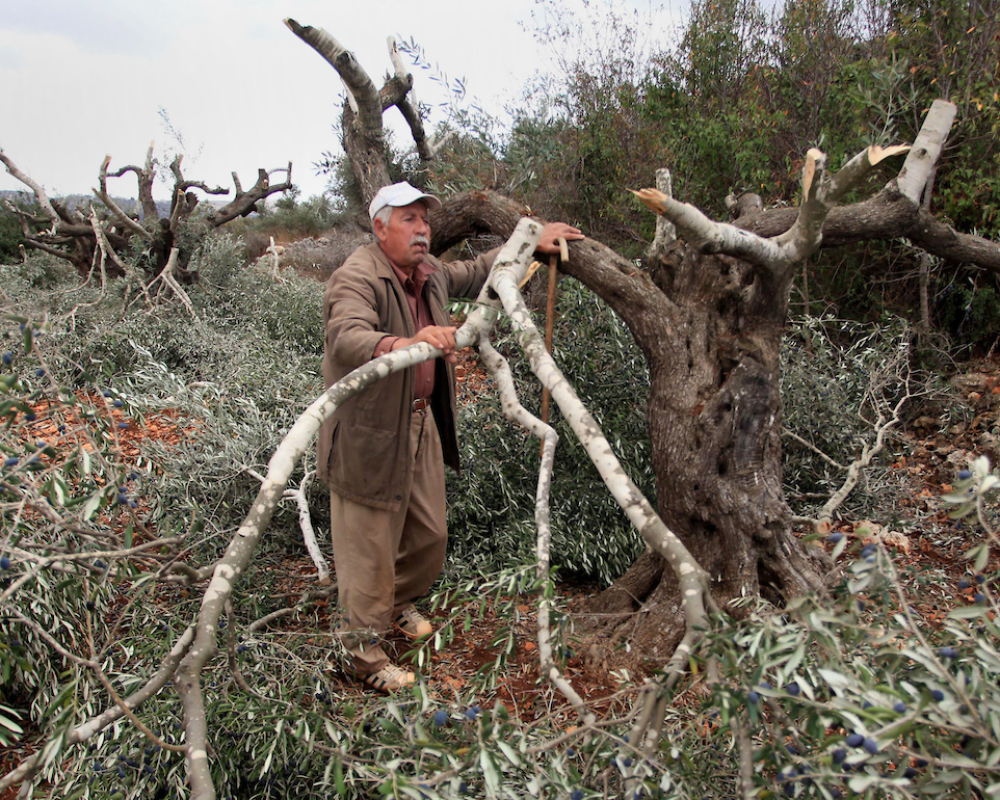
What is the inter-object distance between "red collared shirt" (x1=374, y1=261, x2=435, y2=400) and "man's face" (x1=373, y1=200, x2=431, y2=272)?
2.9 inches

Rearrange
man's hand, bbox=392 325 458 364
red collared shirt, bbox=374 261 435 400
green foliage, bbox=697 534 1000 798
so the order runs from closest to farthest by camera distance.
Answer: green foliage, bbox=697 534 1000 798, man's hand, bbox=392 325 458 364, red collared shirt, bbox=374 261 435 400

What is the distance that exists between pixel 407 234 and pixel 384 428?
2.79 feet

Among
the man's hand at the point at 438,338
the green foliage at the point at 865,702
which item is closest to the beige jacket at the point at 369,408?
the man's hand at the point at 438,338

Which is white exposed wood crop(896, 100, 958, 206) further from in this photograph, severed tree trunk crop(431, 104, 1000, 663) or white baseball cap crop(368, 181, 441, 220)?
white baseball cap crop(368, 181, 441, 220)

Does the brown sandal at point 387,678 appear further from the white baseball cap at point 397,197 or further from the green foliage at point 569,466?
the white baseball cap at point 397,197

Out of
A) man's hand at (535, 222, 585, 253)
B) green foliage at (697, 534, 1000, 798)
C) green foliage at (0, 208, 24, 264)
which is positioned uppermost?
green foliage at (0, 208, 24, 264)

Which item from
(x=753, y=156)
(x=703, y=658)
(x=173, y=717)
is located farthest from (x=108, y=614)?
(x=753, y=156)

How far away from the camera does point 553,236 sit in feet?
10.9

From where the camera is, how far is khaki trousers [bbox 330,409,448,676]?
3.06 meters

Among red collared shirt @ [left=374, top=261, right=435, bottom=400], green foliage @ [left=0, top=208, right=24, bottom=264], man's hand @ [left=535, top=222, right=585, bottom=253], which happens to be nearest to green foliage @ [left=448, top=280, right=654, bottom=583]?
man's hand @ [left=535, top=222, right=585, bottom=253]

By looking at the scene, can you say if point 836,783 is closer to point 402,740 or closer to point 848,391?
point 402,740

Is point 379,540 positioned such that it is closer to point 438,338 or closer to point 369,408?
point 369,408

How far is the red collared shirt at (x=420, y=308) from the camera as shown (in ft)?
10.1

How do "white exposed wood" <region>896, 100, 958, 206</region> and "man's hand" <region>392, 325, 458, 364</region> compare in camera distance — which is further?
"white exposed wood" <region>896, 100, 958, 206</region>
